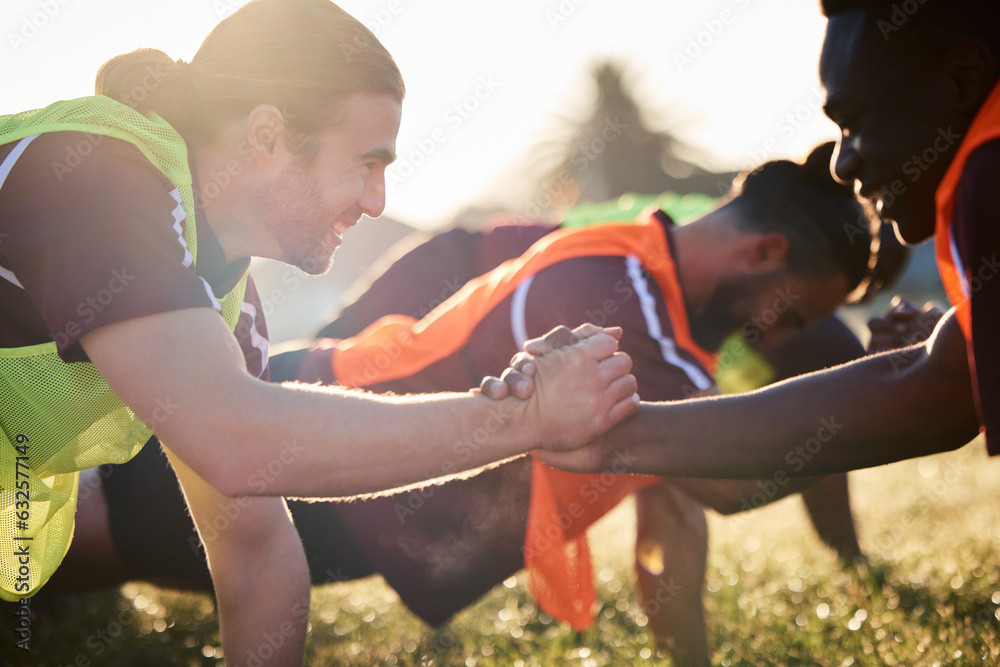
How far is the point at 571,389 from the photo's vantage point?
1.84 meters

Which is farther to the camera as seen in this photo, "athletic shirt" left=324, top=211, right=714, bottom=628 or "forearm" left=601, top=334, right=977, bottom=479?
"athletic shirt" left=324, top=211, right=714, bottom=628

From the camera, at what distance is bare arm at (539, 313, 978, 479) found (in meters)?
1.82

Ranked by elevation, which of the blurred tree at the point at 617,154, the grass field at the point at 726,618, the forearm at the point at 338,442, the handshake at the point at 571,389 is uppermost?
the forearm at the point at 338,442

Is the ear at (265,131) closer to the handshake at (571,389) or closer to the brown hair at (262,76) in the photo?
the brown hair at (262,76)

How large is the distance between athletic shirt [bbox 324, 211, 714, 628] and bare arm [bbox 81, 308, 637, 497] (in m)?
1.06

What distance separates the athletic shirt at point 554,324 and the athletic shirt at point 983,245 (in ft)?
4.21

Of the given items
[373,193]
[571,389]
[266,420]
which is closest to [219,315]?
[266,420]

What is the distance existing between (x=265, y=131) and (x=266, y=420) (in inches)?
32.4

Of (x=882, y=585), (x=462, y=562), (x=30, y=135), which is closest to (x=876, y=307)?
(x=882, y=585)

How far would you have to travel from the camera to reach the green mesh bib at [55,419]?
164 cm

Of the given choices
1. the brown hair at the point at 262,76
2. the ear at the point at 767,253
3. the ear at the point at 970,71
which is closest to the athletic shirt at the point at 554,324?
the ear at the point at 767,253

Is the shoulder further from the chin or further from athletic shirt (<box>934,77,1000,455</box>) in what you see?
the chin

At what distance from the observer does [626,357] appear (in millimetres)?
1940

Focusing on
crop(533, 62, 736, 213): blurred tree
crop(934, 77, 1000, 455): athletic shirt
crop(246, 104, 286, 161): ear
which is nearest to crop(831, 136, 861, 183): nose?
crop(934, 77, 1000, 455): athletic shirt
